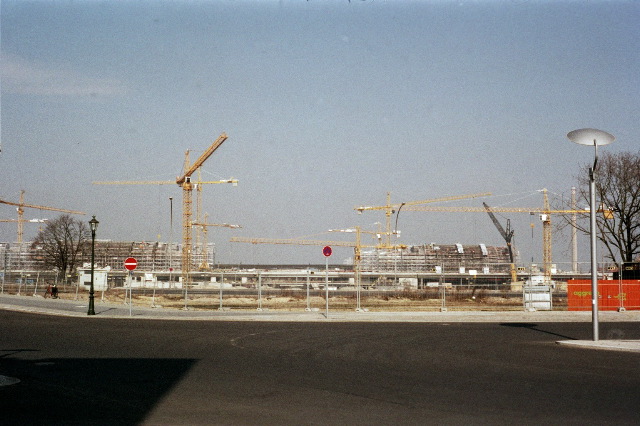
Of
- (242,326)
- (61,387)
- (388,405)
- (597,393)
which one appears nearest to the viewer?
(388,405)

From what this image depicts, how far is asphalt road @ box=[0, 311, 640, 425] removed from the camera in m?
9.14

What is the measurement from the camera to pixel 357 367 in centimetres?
1419

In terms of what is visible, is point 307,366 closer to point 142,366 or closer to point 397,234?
point 142,366

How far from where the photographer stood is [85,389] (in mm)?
11305

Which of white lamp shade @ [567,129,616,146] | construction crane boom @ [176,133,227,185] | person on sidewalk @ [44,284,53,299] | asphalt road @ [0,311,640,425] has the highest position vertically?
construction crane boom @ [176,133,227,185]

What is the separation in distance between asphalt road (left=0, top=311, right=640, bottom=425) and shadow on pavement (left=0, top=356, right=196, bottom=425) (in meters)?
0.02

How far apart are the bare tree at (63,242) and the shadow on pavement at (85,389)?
82.8 m

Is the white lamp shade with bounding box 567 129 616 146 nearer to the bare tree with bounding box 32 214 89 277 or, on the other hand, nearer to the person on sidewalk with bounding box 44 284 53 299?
the person on sidewalk with bounding box 44 284 53 299

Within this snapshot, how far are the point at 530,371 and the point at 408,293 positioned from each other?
38.3 m

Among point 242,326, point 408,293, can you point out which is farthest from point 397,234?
point 242,326

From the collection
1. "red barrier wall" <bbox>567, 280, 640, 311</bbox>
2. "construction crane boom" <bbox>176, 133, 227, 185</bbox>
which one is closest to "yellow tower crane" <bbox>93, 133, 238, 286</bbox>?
"construction crane boom" <bbox>176, 133, 227, 185</bbox>

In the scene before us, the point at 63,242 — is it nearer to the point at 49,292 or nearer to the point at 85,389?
the point at 49,292

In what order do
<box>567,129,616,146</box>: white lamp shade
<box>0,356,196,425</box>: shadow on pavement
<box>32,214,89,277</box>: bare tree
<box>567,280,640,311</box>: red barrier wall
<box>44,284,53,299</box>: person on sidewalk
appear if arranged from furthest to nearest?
<box>32,214,89,277</box>: bare tree < <box>44,284,53,299</box>: person on sidewalk < <box>567,280,640,311</box>: red barrier wall < <box>567,129,616,146</box>: white lamp shade < <box>0,356,196,425</box>: shadow on pavement

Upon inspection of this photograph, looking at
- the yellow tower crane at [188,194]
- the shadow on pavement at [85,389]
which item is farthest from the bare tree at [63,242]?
the shadow on pavement at [85,389]
